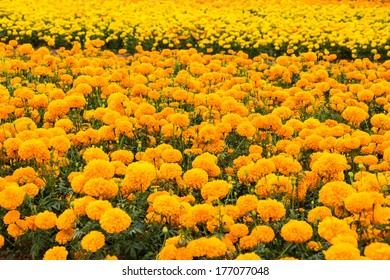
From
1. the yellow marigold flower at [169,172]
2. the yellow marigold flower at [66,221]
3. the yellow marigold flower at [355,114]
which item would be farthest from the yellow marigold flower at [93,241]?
the yellow marigold flower at [355,114]

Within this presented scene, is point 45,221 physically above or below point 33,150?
below

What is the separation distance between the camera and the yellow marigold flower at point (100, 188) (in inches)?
127

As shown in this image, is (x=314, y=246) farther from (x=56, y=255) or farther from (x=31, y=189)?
(x=31, y=189)

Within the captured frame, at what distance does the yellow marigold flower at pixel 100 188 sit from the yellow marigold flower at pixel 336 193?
4.04 feet

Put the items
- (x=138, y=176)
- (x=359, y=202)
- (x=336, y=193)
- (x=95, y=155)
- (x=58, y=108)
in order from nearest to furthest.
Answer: (x=359, y=202) < (x=336, y=193) < (x=138, y=176) < (x=95, y=155) < (x=58, y=108)

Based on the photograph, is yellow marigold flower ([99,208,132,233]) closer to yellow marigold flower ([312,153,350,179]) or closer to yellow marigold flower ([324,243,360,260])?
yellow marigold flower ([324,243,360,260])

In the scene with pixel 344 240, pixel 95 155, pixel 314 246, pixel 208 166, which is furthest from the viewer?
pixel 95 155

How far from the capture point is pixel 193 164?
3.76 metres

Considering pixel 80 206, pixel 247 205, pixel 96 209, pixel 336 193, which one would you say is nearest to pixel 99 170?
pixel 80 206

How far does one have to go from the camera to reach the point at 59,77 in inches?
271

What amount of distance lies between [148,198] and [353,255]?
1388 millimetres

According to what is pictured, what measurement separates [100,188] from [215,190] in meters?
0.69

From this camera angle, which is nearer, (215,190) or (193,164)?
(215,190)

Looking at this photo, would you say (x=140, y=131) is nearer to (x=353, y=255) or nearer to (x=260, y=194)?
(x=260, y=194)
